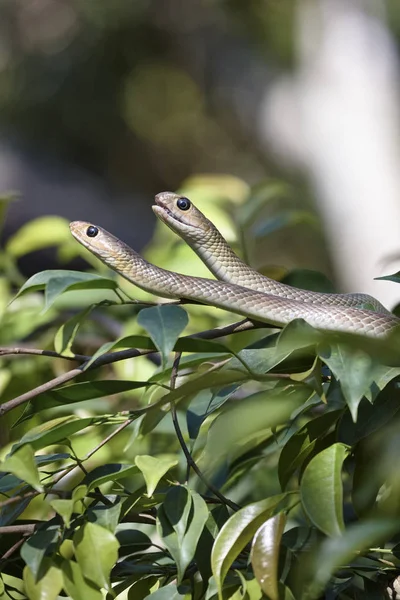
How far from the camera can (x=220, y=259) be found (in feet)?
4.66

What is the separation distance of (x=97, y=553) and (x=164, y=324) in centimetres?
23

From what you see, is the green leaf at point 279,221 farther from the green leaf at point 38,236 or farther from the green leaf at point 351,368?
the green leaf at point 351,368

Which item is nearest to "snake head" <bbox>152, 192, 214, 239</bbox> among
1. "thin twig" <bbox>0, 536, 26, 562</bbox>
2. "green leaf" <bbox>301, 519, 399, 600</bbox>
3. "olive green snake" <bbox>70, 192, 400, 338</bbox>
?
"olive green snake" <bbox>70, 192, 400, 338</bbox>

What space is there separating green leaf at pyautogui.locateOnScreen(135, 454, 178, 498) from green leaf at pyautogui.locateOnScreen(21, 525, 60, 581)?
0.33 feet

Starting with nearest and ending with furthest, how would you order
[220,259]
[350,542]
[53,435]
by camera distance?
[350,542] < [53,435] < [220,259]

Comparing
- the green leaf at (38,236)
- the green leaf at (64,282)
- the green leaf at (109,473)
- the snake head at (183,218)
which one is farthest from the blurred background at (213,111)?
the green leaf at (109,473)

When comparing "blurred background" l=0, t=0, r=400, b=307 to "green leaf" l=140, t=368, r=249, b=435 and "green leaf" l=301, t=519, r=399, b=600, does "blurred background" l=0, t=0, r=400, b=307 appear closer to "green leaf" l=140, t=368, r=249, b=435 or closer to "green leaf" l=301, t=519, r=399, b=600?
"green leaf" l=140, t=368, r=249, b=435

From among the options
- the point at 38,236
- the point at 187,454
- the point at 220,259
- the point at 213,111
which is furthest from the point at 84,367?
the point at 213,111

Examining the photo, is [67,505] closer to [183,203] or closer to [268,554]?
[268,554]

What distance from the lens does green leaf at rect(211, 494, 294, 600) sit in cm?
79

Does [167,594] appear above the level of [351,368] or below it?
below

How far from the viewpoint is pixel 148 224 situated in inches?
294

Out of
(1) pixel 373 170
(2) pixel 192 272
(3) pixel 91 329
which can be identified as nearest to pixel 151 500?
(2) pixel 192 272

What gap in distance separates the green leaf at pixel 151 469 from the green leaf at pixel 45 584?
0.12 metres
